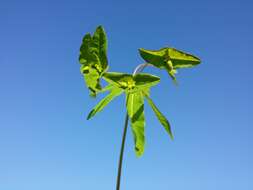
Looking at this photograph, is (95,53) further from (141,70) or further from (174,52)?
(174,52)

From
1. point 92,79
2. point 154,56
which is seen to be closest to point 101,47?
point 92,79

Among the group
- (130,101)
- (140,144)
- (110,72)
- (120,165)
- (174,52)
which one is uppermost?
(174,52)

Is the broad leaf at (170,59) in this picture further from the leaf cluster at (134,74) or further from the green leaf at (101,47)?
the green leaf at (101,47)

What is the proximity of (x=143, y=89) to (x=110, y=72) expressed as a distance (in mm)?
213

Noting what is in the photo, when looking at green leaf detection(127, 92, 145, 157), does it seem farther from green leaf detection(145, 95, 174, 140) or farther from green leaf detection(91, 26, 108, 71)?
green leaf detection(91, 26, 108, 71)

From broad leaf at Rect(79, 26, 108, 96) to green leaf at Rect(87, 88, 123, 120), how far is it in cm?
14

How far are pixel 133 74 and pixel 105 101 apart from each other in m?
0.31

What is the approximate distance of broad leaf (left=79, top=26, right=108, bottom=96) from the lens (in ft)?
6.50

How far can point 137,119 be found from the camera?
204 cm

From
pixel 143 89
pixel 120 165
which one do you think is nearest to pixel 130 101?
pixel 143 89

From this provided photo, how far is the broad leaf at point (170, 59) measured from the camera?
1.93 metres

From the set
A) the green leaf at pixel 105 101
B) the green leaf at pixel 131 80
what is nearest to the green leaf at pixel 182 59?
the green leaf at pixel 131 80

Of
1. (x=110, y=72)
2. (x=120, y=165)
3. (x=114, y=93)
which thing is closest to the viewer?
(x=120, y=165)

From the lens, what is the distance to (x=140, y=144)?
2.02 m
